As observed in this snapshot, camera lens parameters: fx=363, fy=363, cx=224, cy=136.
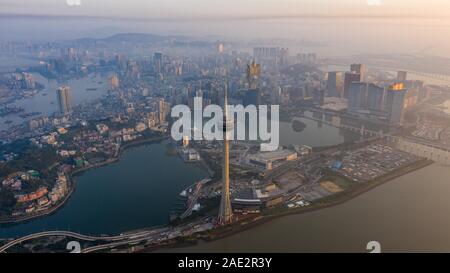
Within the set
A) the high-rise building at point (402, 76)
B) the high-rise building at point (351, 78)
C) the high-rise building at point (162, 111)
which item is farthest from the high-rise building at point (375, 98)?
the high-rise building at point (162, 111)

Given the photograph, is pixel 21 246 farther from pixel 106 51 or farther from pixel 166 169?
pixel 106 51

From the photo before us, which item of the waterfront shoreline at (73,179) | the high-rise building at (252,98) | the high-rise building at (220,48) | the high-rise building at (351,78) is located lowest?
the waterfront shoreline at (73,179)

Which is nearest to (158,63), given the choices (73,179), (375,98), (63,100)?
(63,100)

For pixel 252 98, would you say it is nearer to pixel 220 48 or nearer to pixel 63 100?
pixel 220 48

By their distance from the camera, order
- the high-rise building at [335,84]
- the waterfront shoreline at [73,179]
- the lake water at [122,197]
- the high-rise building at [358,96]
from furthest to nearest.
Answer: the high-rise building at [335,84] < the high-rise building at [358,96] < the waterfront shoreline at [73,179] < the lake water at [122,197]

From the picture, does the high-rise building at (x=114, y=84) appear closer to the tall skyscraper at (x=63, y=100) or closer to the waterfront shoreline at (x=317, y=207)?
the tall skyscraper at (x=63, y=100)

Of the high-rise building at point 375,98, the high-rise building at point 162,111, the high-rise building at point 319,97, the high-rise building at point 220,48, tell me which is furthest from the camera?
the high-rise building at point 319,97

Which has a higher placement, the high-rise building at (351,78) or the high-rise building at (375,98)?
the high-rise building at (351,78)
